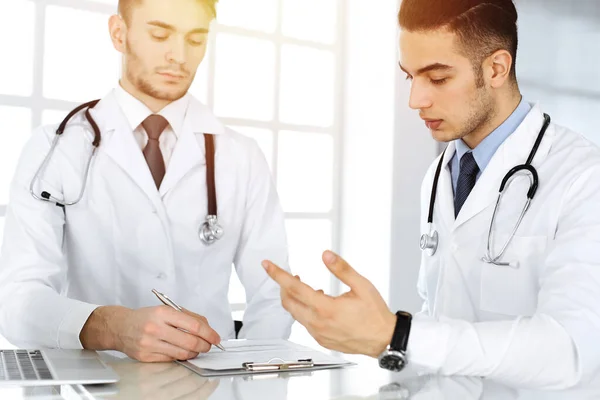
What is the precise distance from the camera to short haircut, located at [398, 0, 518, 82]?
147cm

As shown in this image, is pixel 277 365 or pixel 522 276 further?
pixel 522 276

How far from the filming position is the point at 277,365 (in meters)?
1.02

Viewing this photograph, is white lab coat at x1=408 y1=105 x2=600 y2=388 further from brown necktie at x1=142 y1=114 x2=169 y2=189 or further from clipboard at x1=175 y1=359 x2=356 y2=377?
brown necktie at x1=142 y1=114 x2=169 y2=189

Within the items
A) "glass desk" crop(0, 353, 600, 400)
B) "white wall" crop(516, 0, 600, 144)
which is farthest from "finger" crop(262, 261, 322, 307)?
"white wall" crop(516, 0, 600, 144)

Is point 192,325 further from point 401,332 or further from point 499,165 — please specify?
point 499,165

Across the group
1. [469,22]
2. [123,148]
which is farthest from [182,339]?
[469,22]

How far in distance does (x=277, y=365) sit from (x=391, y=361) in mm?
170

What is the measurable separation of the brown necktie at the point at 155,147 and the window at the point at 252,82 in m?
0.64

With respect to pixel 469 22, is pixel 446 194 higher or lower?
lower

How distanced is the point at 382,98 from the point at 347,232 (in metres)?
0.56

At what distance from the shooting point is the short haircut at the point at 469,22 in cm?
147

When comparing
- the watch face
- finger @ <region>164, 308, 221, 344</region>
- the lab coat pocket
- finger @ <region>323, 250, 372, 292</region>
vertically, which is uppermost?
finger @ <region>323, 250, 372, 292</region>

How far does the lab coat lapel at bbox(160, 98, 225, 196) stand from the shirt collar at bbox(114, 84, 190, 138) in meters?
0.02

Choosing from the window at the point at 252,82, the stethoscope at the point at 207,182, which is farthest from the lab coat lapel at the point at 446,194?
the window at the point at 252,82
